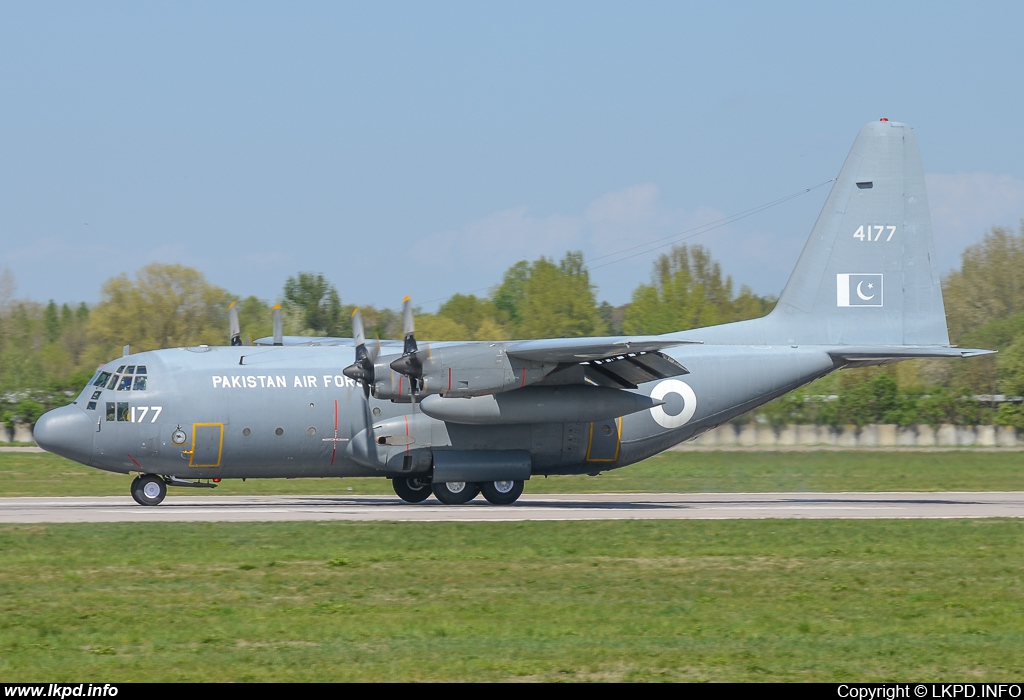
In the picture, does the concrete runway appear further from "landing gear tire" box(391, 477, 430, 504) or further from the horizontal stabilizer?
the horizontal stabilizer

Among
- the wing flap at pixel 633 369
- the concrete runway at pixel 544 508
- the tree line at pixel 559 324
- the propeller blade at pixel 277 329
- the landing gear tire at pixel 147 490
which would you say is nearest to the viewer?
the concrete runway at pixel 544 508

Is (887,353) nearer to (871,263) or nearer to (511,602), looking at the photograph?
(871,263)

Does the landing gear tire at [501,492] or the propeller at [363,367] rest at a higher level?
A: the propeller at [363,367]

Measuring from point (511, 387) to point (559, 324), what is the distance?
31.7m

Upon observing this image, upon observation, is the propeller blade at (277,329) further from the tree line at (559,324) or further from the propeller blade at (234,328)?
the tree line at (559,324)

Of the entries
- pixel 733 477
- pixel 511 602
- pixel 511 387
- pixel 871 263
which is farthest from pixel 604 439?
pixel 511 602

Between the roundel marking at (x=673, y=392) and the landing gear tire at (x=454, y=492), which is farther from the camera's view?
the roundel marking at (x=673, y=392)

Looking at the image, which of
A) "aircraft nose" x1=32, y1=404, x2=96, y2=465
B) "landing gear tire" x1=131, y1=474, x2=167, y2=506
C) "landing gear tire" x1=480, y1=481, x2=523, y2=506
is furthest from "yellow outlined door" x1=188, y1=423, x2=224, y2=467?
"landing gear tire" x1=480, y1=481, x2=523, y2=506

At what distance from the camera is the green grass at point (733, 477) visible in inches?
1125

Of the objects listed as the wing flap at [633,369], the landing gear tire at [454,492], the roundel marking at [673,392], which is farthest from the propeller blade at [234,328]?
the roundel marking at [673,392]

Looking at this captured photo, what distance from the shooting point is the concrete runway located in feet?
67.4

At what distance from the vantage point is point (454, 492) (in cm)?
2330

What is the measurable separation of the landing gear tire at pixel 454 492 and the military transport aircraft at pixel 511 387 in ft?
0.10

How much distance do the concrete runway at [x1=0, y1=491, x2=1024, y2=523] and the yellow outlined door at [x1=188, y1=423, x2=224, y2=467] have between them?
1.03 meters
